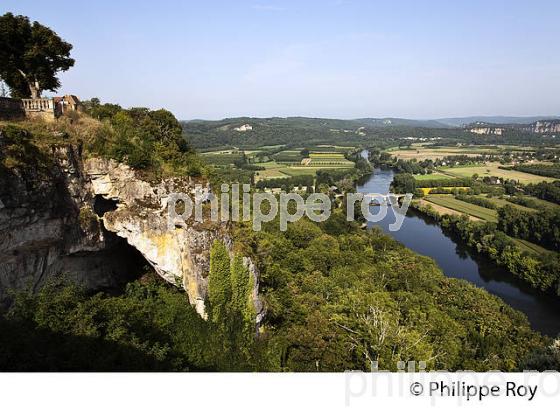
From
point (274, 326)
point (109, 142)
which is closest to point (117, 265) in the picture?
point (109, 142)

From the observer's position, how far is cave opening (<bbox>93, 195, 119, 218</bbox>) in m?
15.0

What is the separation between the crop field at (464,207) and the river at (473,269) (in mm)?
4617

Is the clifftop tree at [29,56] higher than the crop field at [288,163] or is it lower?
higher

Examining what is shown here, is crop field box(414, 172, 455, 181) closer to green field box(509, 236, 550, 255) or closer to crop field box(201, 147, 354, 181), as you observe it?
crop field box(201, 147, 354, 181)

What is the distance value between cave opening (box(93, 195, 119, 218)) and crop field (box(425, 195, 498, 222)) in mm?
49121

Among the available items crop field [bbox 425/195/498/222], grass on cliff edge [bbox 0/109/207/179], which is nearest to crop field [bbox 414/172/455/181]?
crop field [bbox 425/195/498/222]

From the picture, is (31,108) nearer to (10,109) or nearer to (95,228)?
(10,109)

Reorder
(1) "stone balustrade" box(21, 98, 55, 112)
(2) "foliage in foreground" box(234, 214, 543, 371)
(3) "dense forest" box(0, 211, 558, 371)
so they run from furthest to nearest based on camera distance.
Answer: (1) "stone balustrade" box(21, 98, 55, 112)
(2) "foliage in foreground" box(234, 214, 543, 371)
(3) "dense forest" box(0, 211, 558, 371)

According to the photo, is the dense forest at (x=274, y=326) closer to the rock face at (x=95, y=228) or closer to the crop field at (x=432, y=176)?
the rock face at (x=95, y=228)

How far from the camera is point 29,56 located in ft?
52.2

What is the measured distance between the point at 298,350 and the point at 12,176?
416 inches

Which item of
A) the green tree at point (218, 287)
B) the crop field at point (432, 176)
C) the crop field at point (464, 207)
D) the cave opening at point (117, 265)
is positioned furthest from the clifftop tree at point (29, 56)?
the crop field at point (432, 176)

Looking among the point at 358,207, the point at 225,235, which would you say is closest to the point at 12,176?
the point at 225,235

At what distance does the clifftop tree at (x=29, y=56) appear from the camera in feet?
50.9
